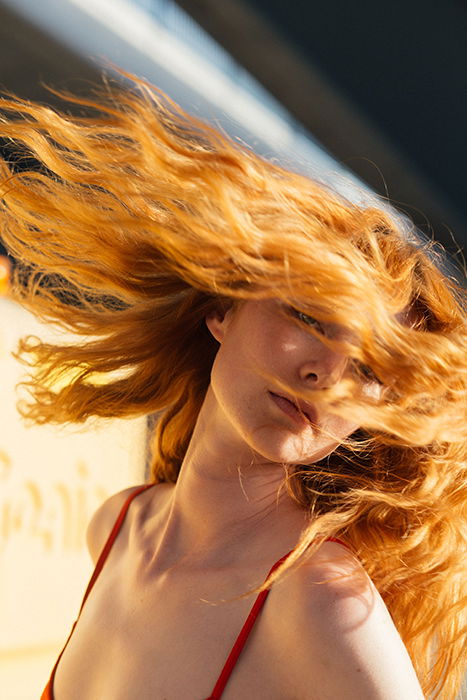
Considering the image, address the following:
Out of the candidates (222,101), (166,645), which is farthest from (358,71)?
(166,645)

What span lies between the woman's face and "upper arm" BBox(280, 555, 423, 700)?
149 mm

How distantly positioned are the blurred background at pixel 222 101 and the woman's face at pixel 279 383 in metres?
0.44

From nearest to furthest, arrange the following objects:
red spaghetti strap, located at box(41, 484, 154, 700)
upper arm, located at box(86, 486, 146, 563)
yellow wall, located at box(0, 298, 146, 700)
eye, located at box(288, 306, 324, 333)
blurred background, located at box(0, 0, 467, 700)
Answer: eye, located at box(288, 306, 324, 333) < red spaghetti strap, located at box(41, 484, 154, 700) < upper arm, located at box(86, 486, 146, 563) < blurred background, located at box(0, 0, 467, 700) < yellow wall, located at box(0, 298, 146, 700)

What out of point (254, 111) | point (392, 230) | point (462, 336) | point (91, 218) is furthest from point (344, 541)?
point (254, 111)

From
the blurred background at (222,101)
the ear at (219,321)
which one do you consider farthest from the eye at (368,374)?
the blurred background at (222,101)

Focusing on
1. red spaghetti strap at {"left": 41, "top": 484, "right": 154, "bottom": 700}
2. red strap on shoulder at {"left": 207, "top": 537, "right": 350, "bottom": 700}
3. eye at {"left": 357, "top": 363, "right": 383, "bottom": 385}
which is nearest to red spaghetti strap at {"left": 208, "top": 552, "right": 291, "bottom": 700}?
red strap on shoulder at {"left": 207, "top": 537, "right": 350, "bottom": 700}

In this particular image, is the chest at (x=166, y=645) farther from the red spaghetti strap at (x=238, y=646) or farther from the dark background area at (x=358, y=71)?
the dark background area at (x=358, y=71)

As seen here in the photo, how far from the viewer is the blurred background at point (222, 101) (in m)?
1.66

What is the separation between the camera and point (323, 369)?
0.90 meters

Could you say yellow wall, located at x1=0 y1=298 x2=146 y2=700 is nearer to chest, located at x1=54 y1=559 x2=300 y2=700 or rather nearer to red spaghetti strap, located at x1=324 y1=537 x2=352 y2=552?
chest, located at x1=54 y1=559 x2=300 y2=700

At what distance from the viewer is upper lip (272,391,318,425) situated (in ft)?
3.02

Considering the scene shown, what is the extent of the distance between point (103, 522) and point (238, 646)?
499 millimetres

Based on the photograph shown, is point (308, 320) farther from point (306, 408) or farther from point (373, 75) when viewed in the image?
point (373, 75)

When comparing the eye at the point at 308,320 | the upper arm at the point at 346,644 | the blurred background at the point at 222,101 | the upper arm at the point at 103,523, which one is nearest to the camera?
the upper arm at the point at 346,644
